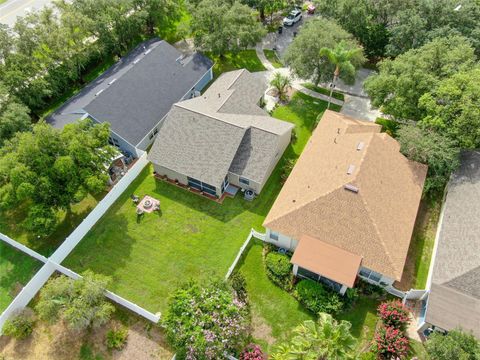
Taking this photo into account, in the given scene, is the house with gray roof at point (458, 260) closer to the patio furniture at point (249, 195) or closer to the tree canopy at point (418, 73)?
the tree canopy at point (418, 73)

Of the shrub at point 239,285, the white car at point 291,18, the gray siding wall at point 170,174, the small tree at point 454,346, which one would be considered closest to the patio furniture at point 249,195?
the gray siding wall at point 170,174

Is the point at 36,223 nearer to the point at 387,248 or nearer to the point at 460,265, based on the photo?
the point at 387,248

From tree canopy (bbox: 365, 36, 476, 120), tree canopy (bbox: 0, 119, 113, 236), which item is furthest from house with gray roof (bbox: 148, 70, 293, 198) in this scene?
tree canopy (bbox: 365, 36, 476, 120)

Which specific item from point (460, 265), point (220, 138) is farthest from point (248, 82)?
point (460, 265)

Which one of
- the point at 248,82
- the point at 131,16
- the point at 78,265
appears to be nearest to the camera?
the point at 78,265

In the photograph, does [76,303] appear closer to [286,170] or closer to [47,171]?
[47,171]
